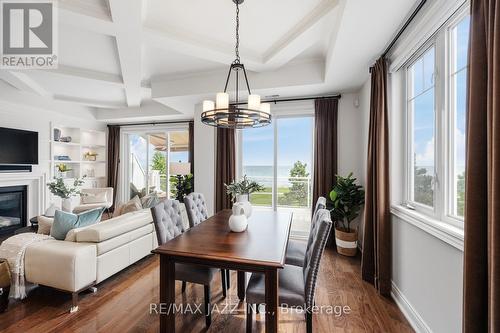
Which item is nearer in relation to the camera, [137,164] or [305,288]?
[305,288]

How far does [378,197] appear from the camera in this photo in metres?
2.39

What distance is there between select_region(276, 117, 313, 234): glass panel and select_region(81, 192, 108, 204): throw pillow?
4.24 meters

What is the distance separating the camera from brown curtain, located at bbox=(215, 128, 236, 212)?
4.26 meters

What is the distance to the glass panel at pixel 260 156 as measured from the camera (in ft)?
14.4

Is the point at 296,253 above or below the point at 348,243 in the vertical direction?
above

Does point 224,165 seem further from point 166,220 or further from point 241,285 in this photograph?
point 241,285

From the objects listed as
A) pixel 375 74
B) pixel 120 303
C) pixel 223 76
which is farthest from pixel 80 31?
pixel 375 74

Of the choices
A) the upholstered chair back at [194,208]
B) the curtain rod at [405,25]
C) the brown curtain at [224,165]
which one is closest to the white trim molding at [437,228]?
the curtain rod at [405,25]

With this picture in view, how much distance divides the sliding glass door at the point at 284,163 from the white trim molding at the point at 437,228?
2.27 m

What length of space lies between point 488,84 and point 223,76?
3263 millimetres

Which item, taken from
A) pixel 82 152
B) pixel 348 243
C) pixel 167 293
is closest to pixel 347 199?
pixel 348 243

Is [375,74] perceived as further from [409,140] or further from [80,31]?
[80,31]

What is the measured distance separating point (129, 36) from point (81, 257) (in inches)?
93.3

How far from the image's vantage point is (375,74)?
2.62 meters
